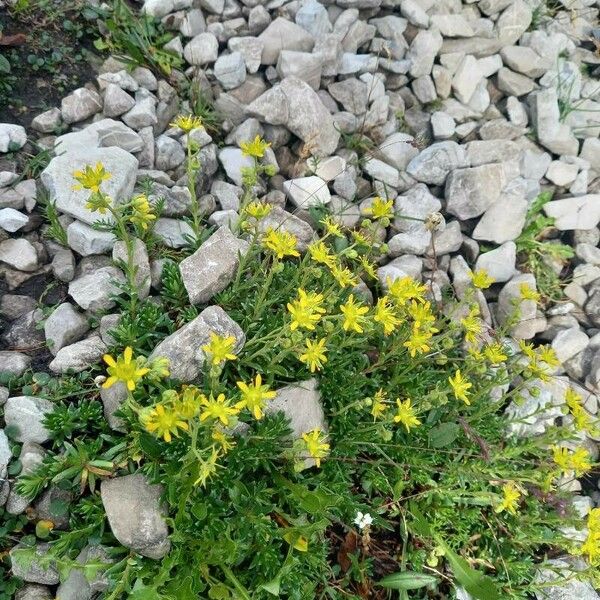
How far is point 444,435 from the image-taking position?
11.2 ft

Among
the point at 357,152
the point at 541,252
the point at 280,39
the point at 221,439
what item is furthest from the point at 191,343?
the point at 541,252

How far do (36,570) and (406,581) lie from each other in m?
1.72

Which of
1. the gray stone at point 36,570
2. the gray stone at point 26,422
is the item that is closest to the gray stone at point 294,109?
the gray stone at point 26,422

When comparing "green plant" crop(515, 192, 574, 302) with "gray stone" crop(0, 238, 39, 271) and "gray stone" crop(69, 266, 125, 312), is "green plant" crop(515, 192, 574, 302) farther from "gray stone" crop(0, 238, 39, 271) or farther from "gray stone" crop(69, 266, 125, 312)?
"gray stone" crop(0, 238, 39, 271)

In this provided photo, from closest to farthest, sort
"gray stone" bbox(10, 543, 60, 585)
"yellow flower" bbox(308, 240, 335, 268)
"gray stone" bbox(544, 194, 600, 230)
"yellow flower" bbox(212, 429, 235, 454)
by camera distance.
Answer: "yellow flower" bbox(212, 429, 235, 454)
"gray stone" bbox(10, 543, 60, 585)
"yellow flower" bbox(308, 240, 335, 268)
"gray stone" bbox(544, 194, 600, 230)

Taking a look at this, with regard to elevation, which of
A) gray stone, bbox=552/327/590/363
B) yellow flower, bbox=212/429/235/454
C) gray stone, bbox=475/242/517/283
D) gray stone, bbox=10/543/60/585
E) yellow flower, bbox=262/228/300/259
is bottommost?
gray stone, bbox=552/327/590/363

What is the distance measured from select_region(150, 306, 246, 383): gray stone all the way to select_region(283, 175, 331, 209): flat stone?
1205mm

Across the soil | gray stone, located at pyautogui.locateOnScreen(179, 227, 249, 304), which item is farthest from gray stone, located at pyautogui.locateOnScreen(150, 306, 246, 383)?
the soil

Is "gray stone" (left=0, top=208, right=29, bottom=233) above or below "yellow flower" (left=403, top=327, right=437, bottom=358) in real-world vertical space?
above

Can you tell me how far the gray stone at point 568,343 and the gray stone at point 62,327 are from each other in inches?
115

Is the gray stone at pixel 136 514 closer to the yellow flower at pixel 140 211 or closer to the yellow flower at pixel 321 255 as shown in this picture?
the yellow flower at pixel 140 211

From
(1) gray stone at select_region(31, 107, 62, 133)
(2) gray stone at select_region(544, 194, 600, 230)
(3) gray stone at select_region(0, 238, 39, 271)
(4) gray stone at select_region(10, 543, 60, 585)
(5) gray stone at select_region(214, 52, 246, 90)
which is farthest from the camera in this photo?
(2) gray stone at select_region(544, 194, 600, 230)

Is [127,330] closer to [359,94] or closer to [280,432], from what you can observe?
[280,432]

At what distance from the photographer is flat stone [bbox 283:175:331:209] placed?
3984mm
